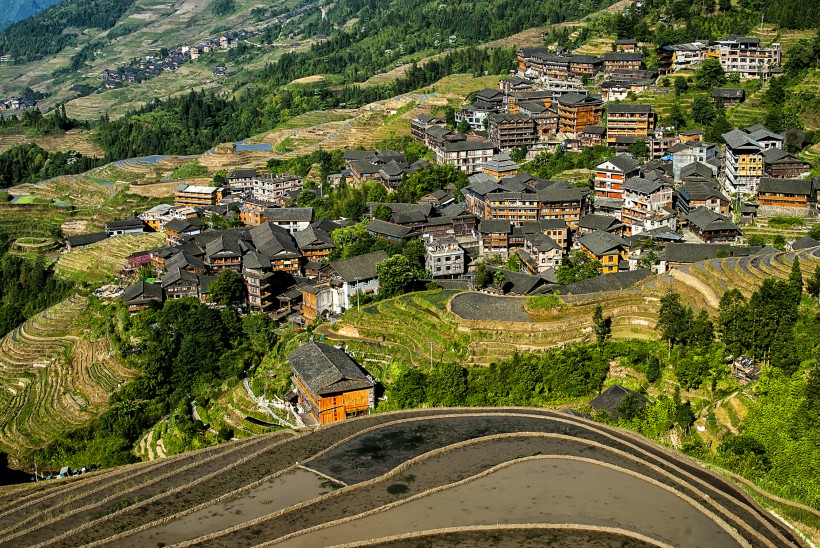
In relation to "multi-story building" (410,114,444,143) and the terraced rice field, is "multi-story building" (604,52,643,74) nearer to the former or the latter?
"multi-story building" (410,114,444,143)

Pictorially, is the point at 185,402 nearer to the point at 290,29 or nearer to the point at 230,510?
the point at 230,510

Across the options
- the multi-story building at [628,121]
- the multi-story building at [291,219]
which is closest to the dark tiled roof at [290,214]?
the multi-story building at [291,219]

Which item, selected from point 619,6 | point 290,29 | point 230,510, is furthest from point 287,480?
point 290,29

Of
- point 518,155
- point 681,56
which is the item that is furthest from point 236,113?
point 681,56

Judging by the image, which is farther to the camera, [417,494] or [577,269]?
[577,269]

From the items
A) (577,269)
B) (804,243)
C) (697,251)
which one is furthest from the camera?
(577,269)

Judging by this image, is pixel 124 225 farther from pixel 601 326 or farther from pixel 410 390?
pixel 601 326
